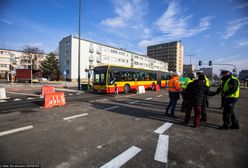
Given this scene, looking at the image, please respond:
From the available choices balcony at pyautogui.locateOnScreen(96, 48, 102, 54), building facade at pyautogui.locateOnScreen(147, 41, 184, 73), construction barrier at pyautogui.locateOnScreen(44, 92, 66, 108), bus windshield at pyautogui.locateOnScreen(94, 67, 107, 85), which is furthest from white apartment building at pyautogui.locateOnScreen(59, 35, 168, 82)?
building facade at pyautogui.locateOnScreen(147, 41, 184, 73)

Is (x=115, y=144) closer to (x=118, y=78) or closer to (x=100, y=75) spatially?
(x=100, y=75)

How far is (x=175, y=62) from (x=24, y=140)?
11843 centimetres

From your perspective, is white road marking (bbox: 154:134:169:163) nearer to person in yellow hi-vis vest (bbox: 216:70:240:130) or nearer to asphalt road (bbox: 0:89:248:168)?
asphalt road (bbox: 0:89:248:168)

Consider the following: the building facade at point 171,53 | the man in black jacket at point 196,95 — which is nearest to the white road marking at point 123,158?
the man in black jacket at point 196,95

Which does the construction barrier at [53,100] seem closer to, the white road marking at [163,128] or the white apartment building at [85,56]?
the white road marking at [163,128]

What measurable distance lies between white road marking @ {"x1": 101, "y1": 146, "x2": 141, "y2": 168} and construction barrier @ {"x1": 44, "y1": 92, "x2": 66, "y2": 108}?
627cm

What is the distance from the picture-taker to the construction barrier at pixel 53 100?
24.6ft

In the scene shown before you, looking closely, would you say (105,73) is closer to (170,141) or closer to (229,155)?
(170,141)

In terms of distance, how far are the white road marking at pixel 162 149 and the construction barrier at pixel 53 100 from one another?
21.3 feet

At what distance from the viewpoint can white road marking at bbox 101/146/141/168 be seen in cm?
254

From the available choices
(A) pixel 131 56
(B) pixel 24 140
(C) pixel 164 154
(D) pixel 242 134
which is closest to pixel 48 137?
(B) pixel 24 140

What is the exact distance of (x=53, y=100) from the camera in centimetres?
780

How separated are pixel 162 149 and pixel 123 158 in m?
1.01

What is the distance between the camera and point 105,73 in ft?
43.0
